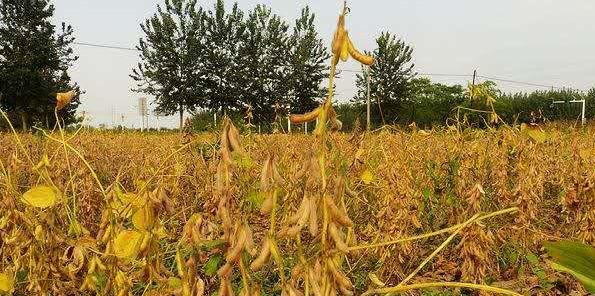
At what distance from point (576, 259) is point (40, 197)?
1.07m

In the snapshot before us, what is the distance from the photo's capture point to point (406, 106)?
111 ft

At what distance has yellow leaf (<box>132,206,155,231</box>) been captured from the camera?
942 millimetres

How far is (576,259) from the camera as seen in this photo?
29.5 inches

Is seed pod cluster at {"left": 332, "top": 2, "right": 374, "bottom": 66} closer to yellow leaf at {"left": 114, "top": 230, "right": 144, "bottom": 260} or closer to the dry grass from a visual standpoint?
yellow leaf at {"left": 114, "top": 230, "right": 144, "bottom": 260}

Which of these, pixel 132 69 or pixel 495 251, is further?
pixel 132 69

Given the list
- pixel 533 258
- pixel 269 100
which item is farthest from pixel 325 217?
pixel 269 100

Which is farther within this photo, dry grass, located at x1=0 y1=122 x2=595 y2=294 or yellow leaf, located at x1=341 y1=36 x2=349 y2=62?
dry grass, located at x1=0 y1=122 x2=595 y2=294

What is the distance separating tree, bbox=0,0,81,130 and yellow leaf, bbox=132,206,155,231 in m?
28.6

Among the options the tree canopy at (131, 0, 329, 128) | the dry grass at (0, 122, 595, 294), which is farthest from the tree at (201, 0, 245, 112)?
the dry grass at (0, 122, 595, 294)

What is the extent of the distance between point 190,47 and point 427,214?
30.6 m

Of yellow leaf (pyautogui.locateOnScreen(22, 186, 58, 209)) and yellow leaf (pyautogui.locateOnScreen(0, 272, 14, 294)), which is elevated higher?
yellow leaf (pyautogui.locateOnScreen(22, 186, 58, 209))

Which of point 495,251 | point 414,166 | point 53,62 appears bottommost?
point 495,251

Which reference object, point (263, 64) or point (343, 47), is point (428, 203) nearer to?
point (343, 47)

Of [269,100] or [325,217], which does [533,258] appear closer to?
[325,217]
